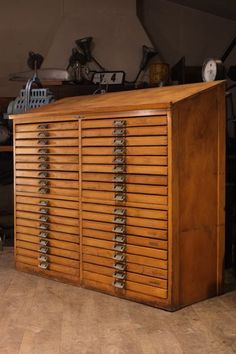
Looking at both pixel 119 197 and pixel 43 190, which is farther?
pixel 43 190

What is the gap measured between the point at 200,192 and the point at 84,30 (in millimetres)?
3900

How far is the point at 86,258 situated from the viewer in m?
3.08

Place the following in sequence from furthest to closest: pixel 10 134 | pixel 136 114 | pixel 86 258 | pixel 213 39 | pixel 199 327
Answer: pixel 213 39
pixel 10 134
pixel 86 258
pixel 136 114
pixel 199 327

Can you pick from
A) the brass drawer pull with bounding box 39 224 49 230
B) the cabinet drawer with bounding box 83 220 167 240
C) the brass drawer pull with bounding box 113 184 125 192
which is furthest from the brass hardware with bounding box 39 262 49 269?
the brass drawer pull with bounding box 113 184 125 192

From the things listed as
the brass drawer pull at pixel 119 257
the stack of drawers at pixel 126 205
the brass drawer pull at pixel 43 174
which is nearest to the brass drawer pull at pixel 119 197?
the stack of drawers at pixel 126 205

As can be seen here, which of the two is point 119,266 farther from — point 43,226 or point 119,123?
point 119,123

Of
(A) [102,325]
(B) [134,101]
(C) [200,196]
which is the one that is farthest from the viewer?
(B) [134,101]

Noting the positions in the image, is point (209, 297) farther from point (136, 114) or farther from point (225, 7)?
point (225, 7)

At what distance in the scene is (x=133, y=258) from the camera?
2.83 meters

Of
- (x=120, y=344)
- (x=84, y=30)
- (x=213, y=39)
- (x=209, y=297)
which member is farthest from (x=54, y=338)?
(x=213, y=39)

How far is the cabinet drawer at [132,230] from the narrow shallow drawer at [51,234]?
0.46ft

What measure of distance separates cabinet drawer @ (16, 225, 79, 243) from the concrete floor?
324mm

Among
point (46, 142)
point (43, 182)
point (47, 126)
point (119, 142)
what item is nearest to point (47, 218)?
point (43, 182)

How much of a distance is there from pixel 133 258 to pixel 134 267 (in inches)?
2.1
